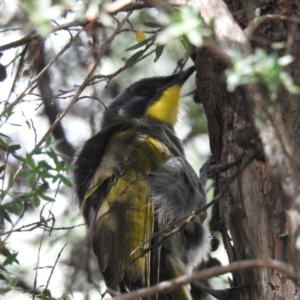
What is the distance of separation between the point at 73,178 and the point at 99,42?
2.96 ft

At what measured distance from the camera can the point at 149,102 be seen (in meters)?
4.66

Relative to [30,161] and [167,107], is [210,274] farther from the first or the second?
[167,107]

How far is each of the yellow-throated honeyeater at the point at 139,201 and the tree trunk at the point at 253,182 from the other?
30 cm

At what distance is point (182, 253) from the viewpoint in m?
3.81

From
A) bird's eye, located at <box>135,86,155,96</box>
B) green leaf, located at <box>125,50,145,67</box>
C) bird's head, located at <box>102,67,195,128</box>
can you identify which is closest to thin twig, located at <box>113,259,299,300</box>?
A: green leaf, located at <box>125,50,145,67</box>

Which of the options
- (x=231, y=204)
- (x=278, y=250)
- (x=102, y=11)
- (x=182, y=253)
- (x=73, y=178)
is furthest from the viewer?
(x=73, y=178)

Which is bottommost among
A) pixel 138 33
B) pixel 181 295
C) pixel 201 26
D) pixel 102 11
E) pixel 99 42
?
pixel 181 295

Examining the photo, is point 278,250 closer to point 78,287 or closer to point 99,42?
point 78,287

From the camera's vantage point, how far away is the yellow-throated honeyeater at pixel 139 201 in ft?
11.6

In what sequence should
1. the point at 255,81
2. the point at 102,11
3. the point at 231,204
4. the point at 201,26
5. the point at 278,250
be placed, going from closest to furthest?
the point at 255,81, the point at 201,26, the point at 102,11, the point at 278,250, the point at 231,204

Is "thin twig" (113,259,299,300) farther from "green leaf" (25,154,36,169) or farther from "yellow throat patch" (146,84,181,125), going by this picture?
"yellow throat patch" (146,84,181,125)

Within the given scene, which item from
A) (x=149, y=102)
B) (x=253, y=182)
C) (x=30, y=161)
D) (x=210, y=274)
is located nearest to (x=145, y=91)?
(x=149, y=102)

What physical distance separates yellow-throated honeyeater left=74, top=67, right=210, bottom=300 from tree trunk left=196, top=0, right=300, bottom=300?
11.8 inches

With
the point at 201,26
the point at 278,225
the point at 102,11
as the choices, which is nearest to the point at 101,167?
the point at 278,225
